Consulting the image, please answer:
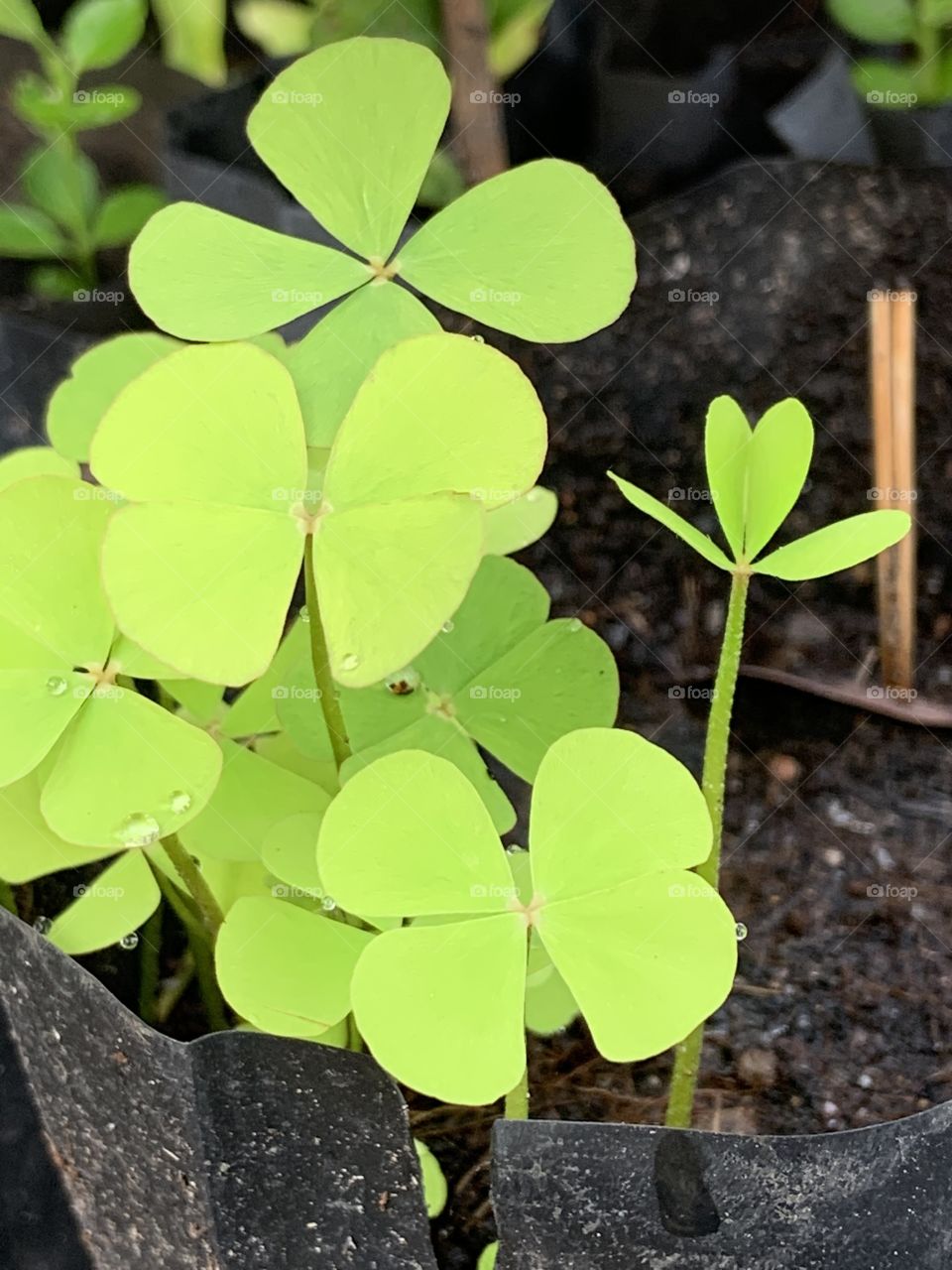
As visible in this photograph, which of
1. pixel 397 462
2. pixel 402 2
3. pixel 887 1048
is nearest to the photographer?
pixel 397 462

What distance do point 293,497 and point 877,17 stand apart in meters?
0.84

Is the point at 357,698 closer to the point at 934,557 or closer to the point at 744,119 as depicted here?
the point at 934,557

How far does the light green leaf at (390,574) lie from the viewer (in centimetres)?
41

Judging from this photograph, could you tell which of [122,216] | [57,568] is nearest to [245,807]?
[57,568]

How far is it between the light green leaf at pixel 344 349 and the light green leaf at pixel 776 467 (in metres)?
0.16

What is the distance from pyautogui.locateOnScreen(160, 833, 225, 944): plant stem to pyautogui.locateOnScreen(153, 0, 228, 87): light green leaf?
86 cm

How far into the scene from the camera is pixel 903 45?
105 cm

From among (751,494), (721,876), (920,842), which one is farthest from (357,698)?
(920,842)

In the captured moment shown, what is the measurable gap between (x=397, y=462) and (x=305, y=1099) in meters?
0.29

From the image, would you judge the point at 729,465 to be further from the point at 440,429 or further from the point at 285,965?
the point at 285,965

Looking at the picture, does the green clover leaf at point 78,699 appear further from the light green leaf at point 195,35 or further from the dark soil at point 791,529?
the light green leaf at point 195,35

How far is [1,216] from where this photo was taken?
42.0 inches

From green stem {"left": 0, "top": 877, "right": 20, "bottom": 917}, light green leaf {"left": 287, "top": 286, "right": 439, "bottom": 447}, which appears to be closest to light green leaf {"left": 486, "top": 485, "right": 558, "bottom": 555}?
light green leaf {"left": 287, "top": 286, "right": 439, "bottom": 447}

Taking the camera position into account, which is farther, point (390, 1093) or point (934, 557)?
point (934, 557)
